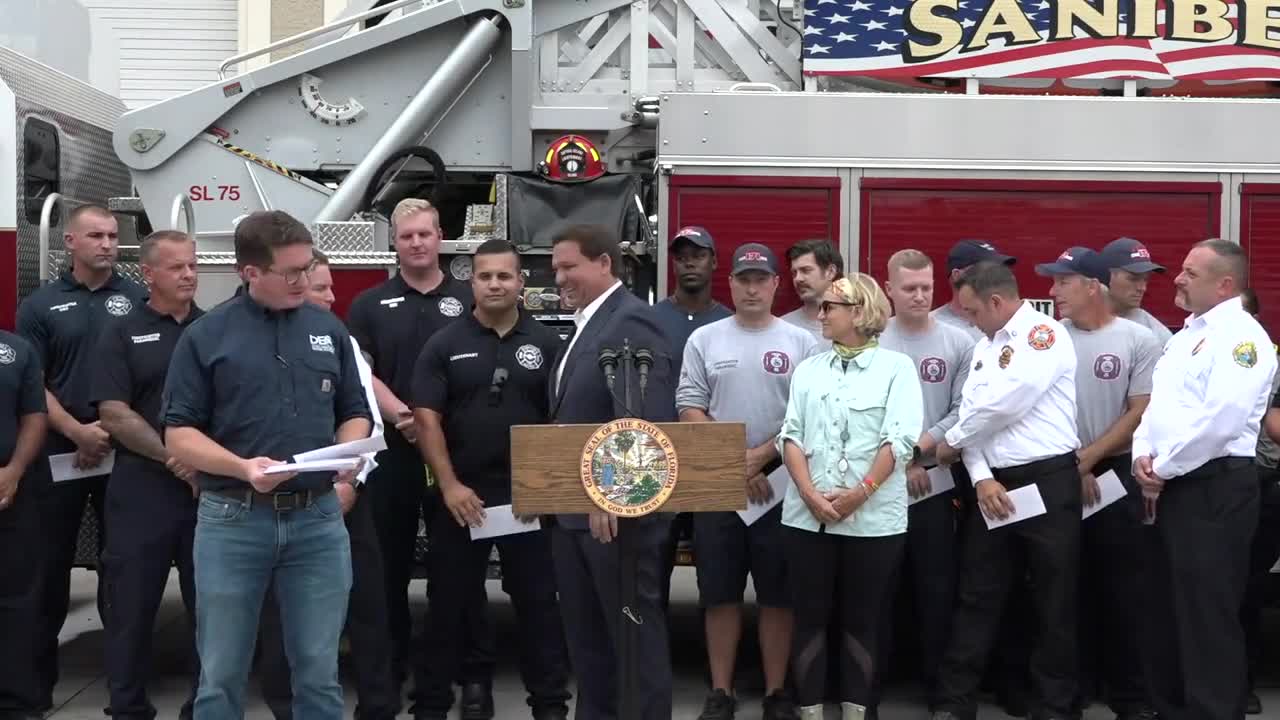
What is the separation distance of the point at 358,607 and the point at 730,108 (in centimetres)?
269

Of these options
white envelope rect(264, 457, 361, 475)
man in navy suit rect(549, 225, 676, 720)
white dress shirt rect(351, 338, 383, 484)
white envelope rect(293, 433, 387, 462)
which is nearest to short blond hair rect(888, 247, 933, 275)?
man in navy suit rect(549, 225, 676, 720)

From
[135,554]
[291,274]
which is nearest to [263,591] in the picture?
[291,274]

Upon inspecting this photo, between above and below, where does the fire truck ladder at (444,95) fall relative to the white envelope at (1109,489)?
above

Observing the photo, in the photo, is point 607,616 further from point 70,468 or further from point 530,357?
point 70,468

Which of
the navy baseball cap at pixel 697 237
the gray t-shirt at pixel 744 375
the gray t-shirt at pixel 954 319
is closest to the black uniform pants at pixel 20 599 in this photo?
the gray t-shirt at pixel 744 375

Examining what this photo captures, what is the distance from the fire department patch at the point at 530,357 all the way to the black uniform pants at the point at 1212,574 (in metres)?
2.50

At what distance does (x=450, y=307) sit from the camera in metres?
6.55

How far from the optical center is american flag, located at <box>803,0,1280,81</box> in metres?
7.07

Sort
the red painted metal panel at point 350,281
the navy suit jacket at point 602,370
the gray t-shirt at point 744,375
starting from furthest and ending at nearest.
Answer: the red painted metal panel at point 350,281
the gray t-shirt at point 744,375
the navy suit jacket at point 602,370

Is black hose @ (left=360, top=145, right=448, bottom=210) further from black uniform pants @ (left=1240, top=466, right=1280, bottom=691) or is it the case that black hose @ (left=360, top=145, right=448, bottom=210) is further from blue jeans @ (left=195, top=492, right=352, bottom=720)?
black uniform pants @ (left=1240, top=466, right=1280, bottom=691)

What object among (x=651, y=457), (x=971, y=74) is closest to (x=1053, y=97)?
(x=971, y=74)

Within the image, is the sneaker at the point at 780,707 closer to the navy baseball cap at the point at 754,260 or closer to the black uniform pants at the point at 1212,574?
the black uniform pants at the point at 1212,574

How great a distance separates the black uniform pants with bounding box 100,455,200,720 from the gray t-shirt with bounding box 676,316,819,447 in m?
2.06

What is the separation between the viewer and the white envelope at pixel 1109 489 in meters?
6.32
